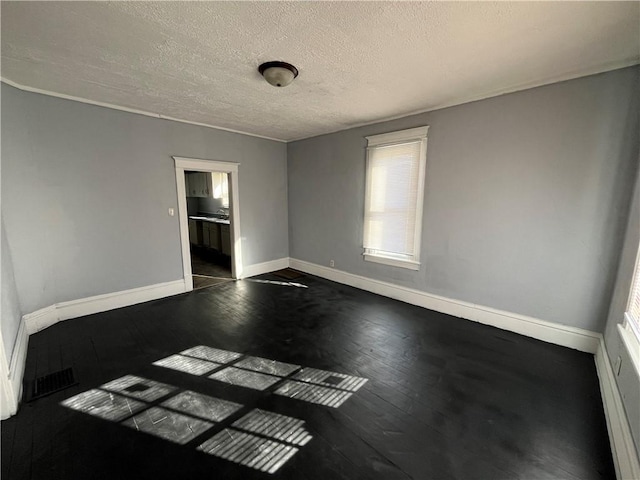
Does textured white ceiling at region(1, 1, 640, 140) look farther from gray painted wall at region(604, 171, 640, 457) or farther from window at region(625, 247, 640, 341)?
window at region(625, 247, 640, 341)

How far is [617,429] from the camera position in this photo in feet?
5.06

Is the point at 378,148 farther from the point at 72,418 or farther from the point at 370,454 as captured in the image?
the point at 72,418

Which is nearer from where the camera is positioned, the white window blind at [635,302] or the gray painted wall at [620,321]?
the gray painted wall at [620,321]

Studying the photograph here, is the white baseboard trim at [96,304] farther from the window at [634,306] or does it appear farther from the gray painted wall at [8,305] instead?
the window at [634,306]

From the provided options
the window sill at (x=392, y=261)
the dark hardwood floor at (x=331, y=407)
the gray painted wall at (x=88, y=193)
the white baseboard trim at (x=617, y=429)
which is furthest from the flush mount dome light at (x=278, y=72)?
the white baseboard trim at (x=617, y=429)

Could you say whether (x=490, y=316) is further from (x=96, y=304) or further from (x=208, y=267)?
(x=208, y=267)

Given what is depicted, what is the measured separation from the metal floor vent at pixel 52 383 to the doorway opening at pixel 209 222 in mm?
1947

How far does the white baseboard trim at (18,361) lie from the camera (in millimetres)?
1886

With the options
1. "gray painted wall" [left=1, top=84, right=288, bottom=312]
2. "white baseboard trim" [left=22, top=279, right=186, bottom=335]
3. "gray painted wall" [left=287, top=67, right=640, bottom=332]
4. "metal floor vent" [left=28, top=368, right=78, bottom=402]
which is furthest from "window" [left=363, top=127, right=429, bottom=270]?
"metal floor vent" [left=28, top=368, right=78, bottom=402]

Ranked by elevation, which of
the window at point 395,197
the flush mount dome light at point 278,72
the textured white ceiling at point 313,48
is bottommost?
the window at point 395,197

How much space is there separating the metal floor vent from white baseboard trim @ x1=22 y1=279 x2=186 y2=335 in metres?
1.01

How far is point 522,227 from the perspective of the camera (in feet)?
9.01

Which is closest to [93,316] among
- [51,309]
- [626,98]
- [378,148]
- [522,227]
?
[51,309]

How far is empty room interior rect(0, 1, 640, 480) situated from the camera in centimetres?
157
